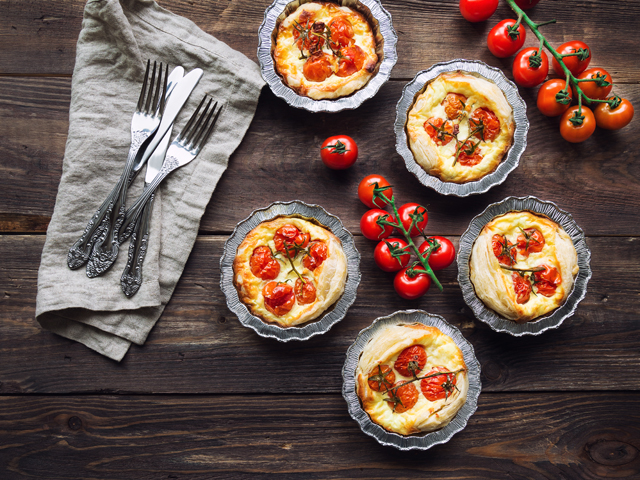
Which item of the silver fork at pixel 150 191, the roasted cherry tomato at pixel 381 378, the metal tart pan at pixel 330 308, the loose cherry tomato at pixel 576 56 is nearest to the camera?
the roasted cherry tomato at pixel 381 378

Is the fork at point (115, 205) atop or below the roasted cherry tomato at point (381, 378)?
atop

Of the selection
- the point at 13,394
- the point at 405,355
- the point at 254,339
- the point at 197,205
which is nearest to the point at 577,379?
the point at 405,355

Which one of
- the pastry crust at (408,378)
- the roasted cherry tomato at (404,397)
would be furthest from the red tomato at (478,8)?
the roasted cherry tomato at (404,397)

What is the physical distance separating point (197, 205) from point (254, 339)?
1.09 metres

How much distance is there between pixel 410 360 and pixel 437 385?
0.81 feet

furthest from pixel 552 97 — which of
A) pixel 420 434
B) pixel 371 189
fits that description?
pixel 420 434

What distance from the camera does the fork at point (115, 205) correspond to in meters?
3.28

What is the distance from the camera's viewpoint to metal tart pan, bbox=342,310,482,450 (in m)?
3.15

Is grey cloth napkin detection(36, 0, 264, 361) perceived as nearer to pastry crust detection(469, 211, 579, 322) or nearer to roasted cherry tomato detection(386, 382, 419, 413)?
roasted cherry tomato detection(386, 382, 419, 413)

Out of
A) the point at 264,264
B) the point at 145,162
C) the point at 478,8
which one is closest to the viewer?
the point at 264,264

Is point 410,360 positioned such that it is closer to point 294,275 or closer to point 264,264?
point 294,275

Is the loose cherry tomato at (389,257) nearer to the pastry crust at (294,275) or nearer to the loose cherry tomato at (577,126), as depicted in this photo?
the pastry crust at (294,275)

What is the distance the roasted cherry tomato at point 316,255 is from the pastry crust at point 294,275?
0.02m

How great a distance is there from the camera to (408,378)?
10.3 ft
